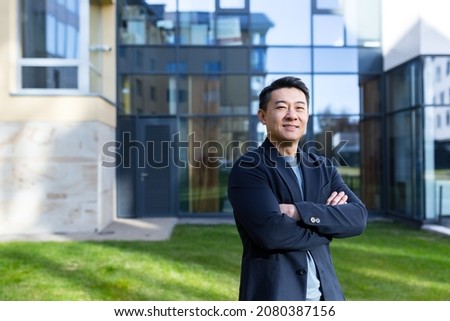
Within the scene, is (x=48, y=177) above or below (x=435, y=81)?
below

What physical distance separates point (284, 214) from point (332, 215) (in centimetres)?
17

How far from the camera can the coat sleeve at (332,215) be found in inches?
65.9

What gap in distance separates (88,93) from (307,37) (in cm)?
398

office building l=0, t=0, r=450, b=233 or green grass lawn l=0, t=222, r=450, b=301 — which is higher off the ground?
office building l=0, t=0, r=450, b=233

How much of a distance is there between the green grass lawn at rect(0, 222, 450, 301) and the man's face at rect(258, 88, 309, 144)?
7.91 feet

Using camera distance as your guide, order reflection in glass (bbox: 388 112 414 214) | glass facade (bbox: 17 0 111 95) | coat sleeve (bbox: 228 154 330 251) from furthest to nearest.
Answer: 1. reflection in glass (bbox: 388 112 414 214)
2. glass facade (bbox: 17 0 111 95)
3. coat sleeve (bbox: 228 154 330 251)

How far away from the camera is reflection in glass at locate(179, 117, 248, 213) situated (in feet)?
29.6

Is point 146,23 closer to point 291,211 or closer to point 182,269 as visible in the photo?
point 182,269

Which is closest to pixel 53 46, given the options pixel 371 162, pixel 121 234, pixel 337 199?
pixel 121 234

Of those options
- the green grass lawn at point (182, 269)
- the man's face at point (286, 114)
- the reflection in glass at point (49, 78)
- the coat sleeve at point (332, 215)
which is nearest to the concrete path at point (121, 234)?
the green grass lawn at point (182, 269)

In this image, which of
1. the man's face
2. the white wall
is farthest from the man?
the white wall

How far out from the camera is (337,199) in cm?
179

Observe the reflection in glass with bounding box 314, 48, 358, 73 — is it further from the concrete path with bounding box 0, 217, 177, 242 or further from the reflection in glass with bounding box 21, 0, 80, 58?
the reflection in glass with bounding box 21, 0, 80, 58

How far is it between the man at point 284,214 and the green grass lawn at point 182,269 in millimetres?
2249
